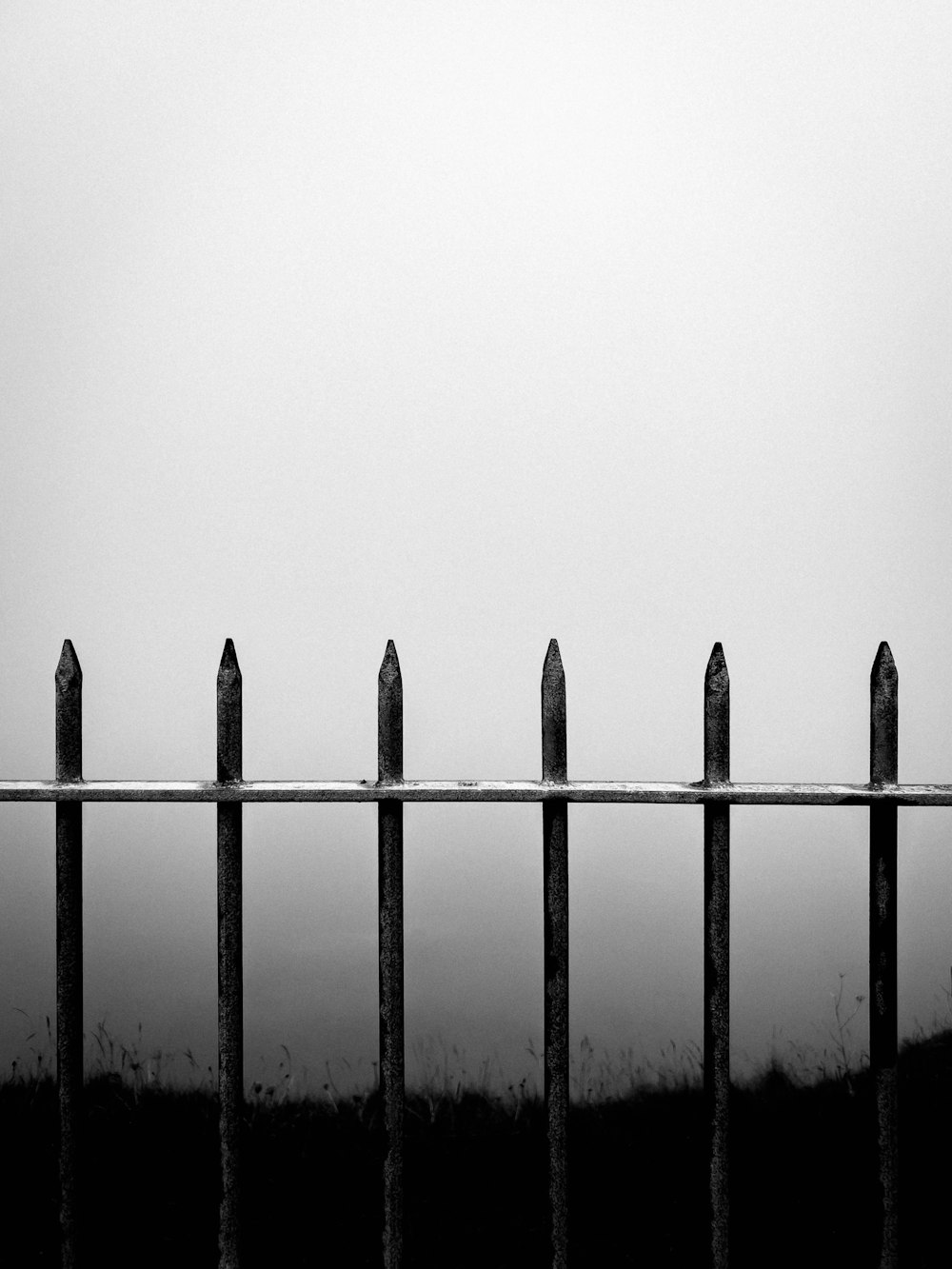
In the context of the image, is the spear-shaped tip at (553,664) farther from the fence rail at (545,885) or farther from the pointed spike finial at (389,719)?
the pointed spike finial at (389,719)

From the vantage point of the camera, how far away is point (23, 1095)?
167 inches

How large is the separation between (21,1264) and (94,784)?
1.79 meters

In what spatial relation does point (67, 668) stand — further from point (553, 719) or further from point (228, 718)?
point (553, 719)

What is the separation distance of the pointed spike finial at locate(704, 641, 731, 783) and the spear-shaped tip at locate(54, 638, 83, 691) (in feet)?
6.01

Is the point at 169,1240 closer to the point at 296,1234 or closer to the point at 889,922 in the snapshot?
the point at 296,1234

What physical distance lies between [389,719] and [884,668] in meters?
1.43

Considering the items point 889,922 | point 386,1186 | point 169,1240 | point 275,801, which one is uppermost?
point 275,801

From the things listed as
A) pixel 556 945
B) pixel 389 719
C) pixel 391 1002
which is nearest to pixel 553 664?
pixel 389 719

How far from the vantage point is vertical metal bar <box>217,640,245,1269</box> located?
285 centimetres

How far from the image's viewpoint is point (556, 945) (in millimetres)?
2842

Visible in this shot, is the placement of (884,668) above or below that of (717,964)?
above

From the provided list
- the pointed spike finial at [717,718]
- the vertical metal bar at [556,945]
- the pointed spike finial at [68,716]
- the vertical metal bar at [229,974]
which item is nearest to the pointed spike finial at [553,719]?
the vertical metal bar at [556,945]

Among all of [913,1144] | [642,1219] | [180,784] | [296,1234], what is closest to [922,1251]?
[913,1144]

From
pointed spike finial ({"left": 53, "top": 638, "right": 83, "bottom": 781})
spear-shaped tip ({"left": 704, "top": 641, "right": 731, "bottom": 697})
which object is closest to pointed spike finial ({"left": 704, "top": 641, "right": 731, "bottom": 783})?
spear-shaped tip ({"left": 704, "top": 641, "right": 731, "bottom": 697})
